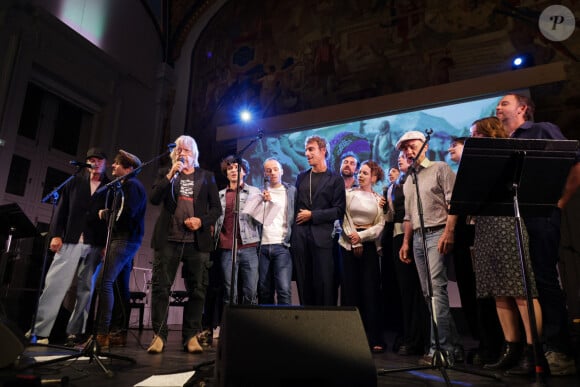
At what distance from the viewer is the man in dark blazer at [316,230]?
3.28 m

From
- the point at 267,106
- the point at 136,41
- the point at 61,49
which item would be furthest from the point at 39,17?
the point at 267,106

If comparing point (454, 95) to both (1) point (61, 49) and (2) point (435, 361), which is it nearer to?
(2) point (435, 361)

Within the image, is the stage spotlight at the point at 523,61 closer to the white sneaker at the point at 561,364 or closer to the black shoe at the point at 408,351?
the black shoe at the point at 408,351

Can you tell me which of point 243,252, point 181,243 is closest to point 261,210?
point 243,252

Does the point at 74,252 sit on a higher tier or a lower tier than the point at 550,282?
higher

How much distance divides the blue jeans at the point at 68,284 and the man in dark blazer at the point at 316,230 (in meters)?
1.83

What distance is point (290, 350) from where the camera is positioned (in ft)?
4.76

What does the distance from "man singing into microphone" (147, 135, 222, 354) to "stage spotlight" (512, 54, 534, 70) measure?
531cm

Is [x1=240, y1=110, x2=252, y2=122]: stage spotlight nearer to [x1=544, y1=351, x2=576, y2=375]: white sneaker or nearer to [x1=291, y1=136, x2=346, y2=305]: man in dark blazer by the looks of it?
[x1=291, y1=136, x2=346, y2=305]: man in dark blazer

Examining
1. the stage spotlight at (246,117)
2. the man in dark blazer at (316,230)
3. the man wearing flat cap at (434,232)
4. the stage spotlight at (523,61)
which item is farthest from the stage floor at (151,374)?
the stage spotlight at (246,117)

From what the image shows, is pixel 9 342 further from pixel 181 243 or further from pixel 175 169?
pixel 175 169

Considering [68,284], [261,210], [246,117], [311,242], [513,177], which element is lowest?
[68,284]

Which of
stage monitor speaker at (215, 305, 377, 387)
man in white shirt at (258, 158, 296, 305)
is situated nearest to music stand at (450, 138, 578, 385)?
stage monitor speaker at (215, 305, 377, 387)

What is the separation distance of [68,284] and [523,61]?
6.62 meters
